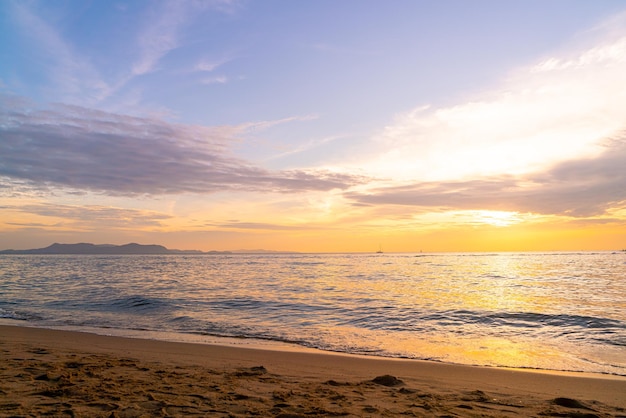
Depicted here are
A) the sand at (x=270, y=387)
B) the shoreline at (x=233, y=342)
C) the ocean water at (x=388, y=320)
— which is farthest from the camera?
the ocean water at (x=388, y=320)

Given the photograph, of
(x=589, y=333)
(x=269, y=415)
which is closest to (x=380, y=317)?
(x=589, y=333)

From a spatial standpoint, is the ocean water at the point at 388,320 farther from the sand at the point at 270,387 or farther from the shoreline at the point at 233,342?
the sand at the point at 270,387

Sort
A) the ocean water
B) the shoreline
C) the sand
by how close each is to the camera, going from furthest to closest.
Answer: the ocean water → the shoreline → the sand

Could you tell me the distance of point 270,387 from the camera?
7.42 m

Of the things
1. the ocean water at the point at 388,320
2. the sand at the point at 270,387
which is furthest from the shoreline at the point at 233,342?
the sand at the point at 270,387

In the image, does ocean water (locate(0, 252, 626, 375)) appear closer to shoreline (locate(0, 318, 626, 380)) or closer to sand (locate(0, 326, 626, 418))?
shoreline (locate(0, 318, 626, 380))

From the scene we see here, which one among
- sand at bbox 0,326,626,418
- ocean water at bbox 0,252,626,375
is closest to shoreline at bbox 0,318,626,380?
ocean water at bbox 0,252,626,375

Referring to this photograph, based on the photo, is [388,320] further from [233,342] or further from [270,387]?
[270,387]

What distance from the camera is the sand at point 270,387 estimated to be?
6000mm

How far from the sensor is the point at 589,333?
14641 millimetres

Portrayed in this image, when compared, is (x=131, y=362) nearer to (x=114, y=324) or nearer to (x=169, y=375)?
(x=169, y=375)

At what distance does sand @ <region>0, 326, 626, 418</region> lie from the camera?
236 inches

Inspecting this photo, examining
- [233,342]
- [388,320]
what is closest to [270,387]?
[233,342]

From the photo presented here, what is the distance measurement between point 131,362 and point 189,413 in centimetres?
448
